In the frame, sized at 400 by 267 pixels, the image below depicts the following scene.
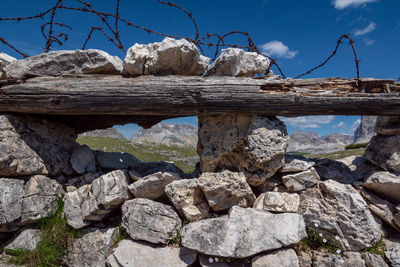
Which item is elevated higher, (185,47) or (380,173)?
(185,47)

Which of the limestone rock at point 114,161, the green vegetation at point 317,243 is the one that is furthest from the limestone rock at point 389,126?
the limestone rock at point 114,161

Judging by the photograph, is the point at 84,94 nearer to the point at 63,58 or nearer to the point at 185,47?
the point at 63,58

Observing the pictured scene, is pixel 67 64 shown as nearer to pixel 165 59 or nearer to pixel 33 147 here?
pixel 33 147

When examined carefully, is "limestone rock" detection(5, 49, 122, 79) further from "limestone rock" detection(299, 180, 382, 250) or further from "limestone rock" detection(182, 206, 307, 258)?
"limestone rock" detection(299, 180, 382, 250)

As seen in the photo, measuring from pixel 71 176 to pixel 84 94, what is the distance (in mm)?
2531

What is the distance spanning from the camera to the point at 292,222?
14.3ft

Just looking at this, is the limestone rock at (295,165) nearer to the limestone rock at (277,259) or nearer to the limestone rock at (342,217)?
the limestone rock at (342,217)

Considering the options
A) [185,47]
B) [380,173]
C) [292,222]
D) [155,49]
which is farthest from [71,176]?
[380,173]

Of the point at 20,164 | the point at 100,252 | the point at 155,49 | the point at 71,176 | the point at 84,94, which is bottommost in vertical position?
the point at 100,252

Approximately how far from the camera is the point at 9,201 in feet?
16.2

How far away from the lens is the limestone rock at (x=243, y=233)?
4074 millimetres

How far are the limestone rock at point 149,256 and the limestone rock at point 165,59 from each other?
3.87 metres

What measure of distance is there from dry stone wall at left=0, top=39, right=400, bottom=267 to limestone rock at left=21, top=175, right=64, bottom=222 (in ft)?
0.07

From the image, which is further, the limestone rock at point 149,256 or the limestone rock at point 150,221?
the limestone rock at point 150,221
